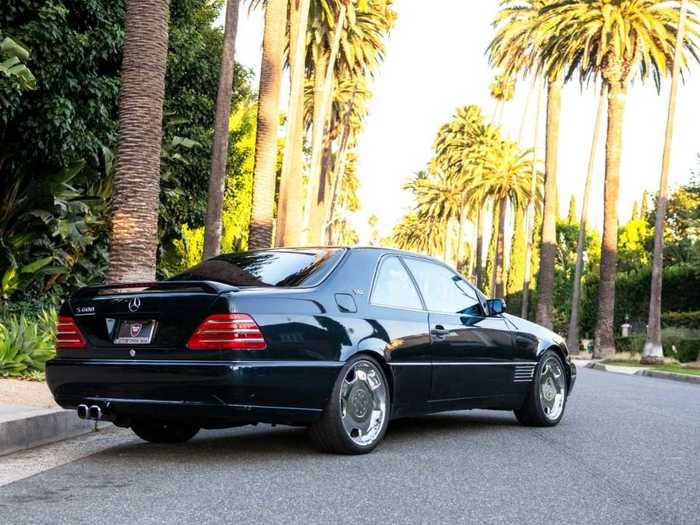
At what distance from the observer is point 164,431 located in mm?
7840

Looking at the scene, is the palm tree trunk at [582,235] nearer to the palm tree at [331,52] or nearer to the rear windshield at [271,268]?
the palm tree at [331,52]

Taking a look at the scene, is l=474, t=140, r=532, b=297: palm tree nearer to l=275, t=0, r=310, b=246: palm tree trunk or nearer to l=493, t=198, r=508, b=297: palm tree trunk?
l=493, t=198, r=508, b=297: palm tree trunk

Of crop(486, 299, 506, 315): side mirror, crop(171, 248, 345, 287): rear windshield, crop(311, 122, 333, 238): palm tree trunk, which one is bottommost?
crop(486, 299, 506, 315): side mirror

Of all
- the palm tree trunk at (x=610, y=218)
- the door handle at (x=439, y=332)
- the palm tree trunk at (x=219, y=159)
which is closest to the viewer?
the door handle at (x=439, y=332)

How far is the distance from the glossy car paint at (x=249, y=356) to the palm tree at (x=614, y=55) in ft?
99.4

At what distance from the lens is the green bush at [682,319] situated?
44.0 m

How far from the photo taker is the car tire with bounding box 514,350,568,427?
9.45m

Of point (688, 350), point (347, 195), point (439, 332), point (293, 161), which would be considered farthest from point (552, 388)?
point (347, 195)

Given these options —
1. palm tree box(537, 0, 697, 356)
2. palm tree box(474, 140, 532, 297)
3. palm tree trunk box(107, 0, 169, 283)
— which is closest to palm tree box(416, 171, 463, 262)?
palm tree box(474, 140, 532, 297)

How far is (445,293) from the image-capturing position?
28.8 ft

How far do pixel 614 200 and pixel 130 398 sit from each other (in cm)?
3298

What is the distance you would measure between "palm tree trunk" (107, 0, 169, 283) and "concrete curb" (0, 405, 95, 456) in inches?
156

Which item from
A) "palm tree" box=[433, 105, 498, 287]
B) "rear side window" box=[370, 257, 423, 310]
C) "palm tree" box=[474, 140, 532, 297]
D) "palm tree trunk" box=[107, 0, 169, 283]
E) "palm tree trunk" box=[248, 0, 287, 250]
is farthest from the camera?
"palm tree" box=[433, 105, 498, 287]

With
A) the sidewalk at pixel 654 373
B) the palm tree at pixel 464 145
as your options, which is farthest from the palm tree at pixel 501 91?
the sidewalk at pixel 654 373
